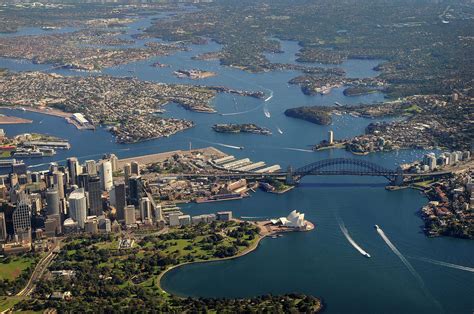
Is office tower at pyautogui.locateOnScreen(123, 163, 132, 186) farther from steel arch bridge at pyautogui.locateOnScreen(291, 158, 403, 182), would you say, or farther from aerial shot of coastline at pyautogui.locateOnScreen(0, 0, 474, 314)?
steel arch bridge at pyautogui.locateOnScreen(291, 158, 403, 182)

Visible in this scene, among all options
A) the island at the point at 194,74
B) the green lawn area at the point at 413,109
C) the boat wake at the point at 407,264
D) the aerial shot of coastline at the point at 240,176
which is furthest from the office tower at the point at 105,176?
the island at the point at 194,74

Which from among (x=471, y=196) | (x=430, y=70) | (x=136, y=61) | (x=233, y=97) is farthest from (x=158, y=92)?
(x=471, y=196)

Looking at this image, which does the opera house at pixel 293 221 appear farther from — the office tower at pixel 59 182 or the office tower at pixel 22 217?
the office tower at pixel 22 217

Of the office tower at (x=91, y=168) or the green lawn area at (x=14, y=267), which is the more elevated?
the office tower at (x=91, y=168)

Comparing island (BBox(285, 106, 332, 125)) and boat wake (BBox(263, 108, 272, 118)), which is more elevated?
island (BBox(285, 106, 332, 125))

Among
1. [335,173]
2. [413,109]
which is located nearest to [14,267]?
[335,173]

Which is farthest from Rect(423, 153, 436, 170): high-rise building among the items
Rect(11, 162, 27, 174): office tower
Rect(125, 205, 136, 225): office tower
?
Answer: Rect(11, 162, 27, 174): office tower

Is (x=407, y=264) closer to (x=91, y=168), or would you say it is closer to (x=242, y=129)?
(x=91, y=168)

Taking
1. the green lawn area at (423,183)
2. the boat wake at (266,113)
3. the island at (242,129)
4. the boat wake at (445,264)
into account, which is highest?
the boat wake at (445,264)
